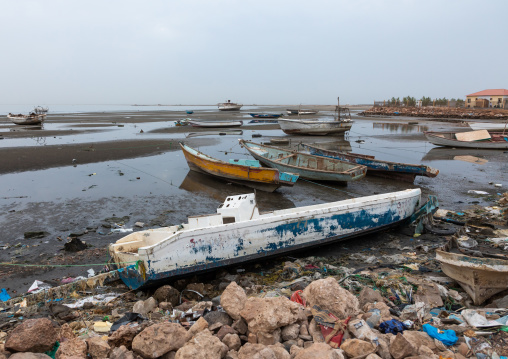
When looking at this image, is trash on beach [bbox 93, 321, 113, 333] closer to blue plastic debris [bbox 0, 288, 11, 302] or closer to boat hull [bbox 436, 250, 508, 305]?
blue plastic debris [bbox 0, 288, 11, 302]

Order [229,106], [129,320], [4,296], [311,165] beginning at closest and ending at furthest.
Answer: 1. [129,320]
2. [4,296]
3. [311,165]
4. [229,106]

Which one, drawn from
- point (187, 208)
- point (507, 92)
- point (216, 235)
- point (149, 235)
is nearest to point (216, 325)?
point (216, 235)

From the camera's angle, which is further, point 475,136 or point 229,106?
Answer: point 229,106

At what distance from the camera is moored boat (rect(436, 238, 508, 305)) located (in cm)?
450

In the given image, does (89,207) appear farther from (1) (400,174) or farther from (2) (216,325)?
(1) (400,174)

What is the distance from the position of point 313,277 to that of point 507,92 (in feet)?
246

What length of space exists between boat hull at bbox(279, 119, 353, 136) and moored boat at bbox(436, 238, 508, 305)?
80.0ft

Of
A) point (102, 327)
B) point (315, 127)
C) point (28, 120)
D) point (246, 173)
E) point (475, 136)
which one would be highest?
point (28, 120)

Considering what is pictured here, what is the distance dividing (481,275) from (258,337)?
11.0 feet

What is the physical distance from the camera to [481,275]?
15.1 ft

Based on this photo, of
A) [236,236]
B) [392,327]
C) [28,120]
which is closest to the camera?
[392,327]

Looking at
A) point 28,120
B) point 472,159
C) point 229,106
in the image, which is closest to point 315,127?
point 472,159

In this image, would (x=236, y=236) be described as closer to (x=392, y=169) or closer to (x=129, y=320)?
(x=129, y=320)

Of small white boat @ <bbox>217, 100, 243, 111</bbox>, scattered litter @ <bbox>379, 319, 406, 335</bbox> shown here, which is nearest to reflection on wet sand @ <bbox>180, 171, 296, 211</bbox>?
scattered litter @ <bbox>379, 319, 406, 335</bbox>
